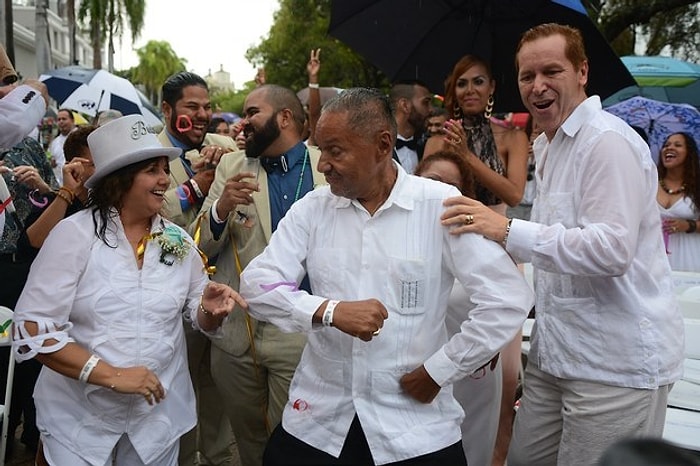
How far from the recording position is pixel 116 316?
9.04ft

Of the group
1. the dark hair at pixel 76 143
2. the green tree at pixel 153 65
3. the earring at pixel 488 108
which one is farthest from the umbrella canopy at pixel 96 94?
the green tree at pixel 153 65

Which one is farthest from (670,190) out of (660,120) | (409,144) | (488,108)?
(488,108)

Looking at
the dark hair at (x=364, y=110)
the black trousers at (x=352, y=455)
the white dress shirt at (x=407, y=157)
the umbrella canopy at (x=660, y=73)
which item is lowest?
the black trousers at (x=352, y=455)

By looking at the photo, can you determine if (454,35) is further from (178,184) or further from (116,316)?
(116,316)

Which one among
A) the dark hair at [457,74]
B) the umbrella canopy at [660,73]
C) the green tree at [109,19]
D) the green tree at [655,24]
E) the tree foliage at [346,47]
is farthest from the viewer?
the green tree at [109,19]

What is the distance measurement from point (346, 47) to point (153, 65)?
229 ft

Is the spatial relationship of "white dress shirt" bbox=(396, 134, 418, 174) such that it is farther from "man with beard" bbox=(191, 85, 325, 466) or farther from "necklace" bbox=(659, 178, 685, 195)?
"necklace" bbox=(659, 178, 685, 195)

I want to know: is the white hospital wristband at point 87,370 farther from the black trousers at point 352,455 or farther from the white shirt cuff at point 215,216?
the white shirt cuff at point 215,216

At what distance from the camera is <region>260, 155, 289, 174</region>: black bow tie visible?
12.6 feet

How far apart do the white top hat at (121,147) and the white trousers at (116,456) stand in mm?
1057

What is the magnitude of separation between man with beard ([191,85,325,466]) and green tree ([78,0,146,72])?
1456 inches

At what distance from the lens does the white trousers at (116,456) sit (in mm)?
2709

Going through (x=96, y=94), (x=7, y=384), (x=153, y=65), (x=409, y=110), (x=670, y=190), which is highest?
(x=409, y=110)

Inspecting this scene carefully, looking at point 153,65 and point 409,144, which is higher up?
point 409,144
